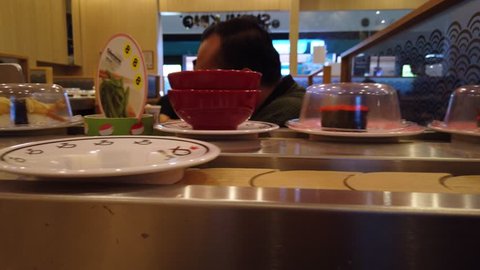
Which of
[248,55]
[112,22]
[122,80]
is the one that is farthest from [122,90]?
[112,22]

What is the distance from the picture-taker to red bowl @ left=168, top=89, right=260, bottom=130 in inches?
23.2

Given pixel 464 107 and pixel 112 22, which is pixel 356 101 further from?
pixel 112 22

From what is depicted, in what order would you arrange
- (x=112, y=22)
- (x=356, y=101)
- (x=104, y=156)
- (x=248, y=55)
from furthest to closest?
(x=112, y=22) → (x=248, y=55) → (x=356, y=101) → (x=104, y=156)

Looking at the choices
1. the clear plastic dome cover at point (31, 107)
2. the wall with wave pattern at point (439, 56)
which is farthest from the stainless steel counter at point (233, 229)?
the wall with wave pattern at point (439, 56)

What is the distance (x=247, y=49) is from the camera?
1593mm

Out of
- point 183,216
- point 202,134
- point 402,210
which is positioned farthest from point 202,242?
point 202,134

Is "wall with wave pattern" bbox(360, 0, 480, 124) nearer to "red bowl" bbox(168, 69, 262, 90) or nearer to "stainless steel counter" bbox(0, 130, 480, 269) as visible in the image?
"red bowl" bbox(168, 69, 262, 90)

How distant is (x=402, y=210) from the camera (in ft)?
0.86

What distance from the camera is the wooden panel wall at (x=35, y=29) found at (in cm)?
385

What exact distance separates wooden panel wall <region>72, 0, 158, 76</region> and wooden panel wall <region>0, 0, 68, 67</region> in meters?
0.27

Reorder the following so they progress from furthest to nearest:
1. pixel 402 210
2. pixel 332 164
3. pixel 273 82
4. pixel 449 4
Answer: pixel 273 82 < pixel 449 4 < pixel 332 164 < pixel 402 210

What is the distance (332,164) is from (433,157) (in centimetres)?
12

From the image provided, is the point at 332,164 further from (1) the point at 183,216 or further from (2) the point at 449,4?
(2) the point at 449,4

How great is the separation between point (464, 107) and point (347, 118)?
0.31 m
